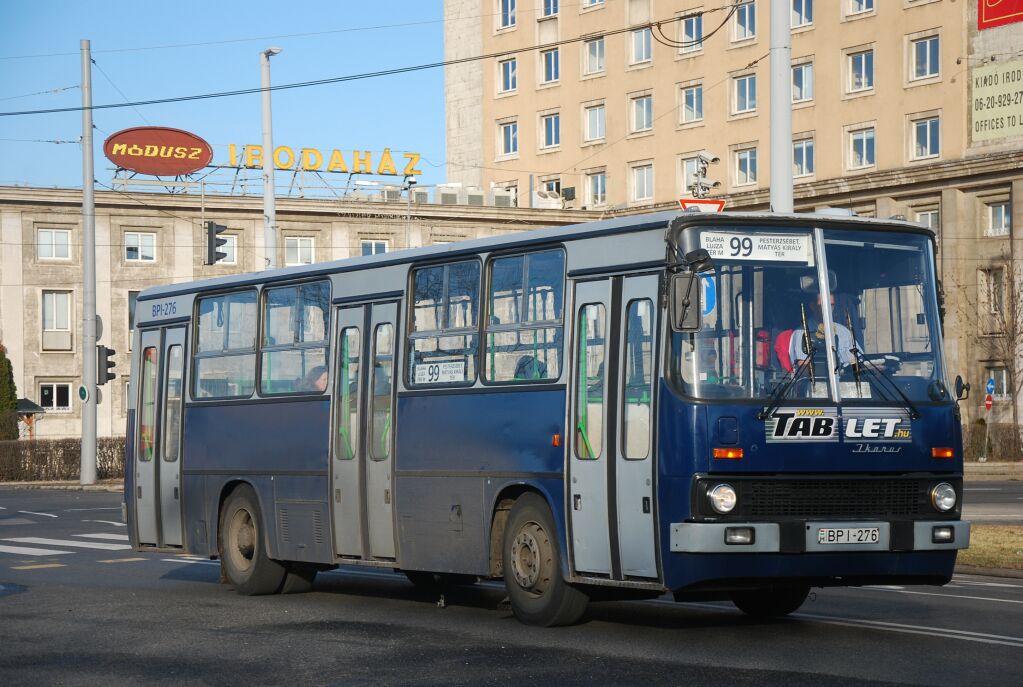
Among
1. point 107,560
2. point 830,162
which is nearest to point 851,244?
point 107,560

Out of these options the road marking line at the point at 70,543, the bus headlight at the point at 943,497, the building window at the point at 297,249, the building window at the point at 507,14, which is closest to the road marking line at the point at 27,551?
the road marking line at the point at 70,543

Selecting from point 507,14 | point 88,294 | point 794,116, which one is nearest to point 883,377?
point 88,294

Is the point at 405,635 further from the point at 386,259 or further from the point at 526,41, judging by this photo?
the point at 526,41

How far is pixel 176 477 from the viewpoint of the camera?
17547 mm

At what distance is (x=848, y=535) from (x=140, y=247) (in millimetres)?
65983

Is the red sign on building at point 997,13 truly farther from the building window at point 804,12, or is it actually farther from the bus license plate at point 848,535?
the bus license plate at point 848,535

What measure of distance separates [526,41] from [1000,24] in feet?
90.0

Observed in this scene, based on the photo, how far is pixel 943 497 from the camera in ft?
38.4

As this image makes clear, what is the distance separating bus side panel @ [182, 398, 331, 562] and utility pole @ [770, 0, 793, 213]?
17.6 feet

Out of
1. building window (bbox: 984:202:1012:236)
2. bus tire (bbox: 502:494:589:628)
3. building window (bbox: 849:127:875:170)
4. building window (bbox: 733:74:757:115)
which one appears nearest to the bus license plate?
bus tire (bbox: 502:494:589:628)

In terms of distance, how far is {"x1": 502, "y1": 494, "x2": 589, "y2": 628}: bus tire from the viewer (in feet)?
40.6

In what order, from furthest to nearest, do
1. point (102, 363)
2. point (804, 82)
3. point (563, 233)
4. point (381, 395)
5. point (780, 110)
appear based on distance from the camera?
1. point (804, 82)
2. point (102, 363)
3. point (780, 110)
4. point (381, 395)
5. point (563, 233)

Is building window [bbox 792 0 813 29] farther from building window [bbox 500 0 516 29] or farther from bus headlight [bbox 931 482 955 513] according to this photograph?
bus headlight [bbox 931 482 955 513]

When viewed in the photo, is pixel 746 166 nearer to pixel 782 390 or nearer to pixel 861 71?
pixel 861 71
